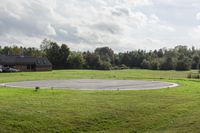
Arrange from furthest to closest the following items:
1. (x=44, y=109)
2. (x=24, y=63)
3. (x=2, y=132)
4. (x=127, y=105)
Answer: (x=24, y=63) → (x=127, y=105) → (x=44, y=109) → (x=2, y=132)

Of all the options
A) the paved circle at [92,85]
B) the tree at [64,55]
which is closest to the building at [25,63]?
the tree at [64,55]

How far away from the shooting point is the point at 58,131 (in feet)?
50.2

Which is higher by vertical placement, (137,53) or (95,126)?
(137,53)

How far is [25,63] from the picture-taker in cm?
9462

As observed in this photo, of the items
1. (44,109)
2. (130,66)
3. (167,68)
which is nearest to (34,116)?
(44,109)

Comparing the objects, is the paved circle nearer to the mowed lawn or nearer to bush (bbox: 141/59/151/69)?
the mowed lawn

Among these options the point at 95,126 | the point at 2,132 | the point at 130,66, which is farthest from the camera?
the point at 130,66

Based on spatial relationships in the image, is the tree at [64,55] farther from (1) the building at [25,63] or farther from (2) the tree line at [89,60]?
(1) the building at [25,63]

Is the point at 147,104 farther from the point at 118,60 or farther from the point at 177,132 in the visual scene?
the point at 118,60

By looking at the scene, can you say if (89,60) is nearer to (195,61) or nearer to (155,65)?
(155,65)

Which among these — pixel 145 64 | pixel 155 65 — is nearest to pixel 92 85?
pixel 155 65

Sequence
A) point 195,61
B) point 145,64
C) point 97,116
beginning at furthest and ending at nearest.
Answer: point 145,64 < point 195,61 < point 97,116

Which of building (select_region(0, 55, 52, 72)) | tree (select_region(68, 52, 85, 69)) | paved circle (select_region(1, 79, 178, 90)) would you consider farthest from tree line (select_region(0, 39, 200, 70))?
paved circle (select_region(1, 79, 178, 90))

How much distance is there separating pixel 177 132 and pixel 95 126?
3748 millimetres
